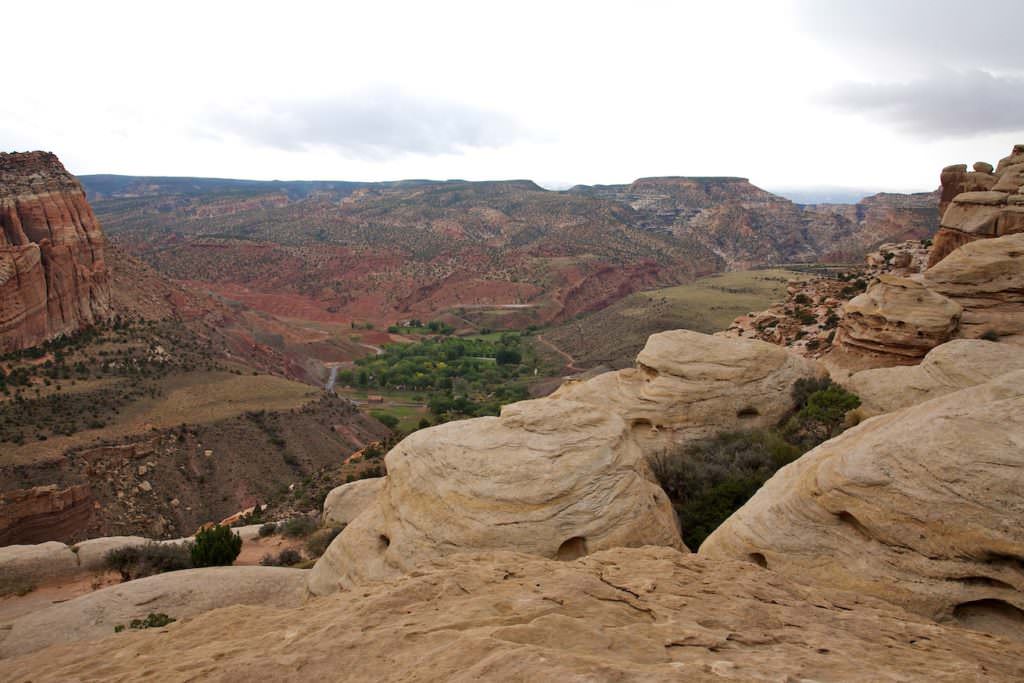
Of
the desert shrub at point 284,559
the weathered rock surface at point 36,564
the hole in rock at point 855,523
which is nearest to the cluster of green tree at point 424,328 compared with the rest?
the desert shrub at point 284,559

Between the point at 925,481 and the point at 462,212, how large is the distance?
179089 millimetres

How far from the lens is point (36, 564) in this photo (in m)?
20.5

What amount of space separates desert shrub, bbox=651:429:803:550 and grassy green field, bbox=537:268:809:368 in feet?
154

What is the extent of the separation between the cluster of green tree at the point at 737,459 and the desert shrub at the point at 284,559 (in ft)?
44.7

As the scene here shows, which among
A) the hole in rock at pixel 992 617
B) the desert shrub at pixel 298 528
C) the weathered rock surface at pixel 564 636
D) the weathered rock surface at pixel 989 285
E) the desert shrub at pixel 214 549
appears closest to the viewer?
the weathered rock surface at pixel 564 636

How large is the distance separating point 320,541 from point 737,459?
1545 centimetres

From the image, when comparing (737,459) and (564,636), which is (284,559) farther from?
(564,636)

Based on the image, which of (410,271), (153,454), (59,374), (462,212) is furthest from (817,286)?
(462,212)

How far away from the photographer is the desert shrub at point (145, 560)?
68.0ft

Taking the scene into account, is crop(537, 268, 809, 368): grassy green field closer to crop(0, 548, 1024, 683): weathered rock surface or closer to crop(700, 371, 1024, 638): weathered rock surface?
crop(700, 371, 1024, 638): weathered rock surface

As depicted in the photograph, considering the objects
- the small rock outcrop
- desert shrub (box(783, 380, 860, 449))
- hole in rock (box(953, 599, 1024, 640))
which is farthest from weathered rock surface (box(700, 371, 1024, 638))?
the small rock outcrop

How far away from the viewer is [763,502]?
483 inches

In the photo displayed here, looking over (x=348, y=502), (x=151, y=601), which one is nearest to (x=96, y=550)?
(x=151, y=601)

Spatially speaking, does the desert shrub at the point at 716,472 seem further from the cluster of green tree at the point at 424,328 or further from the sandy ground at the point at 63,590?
the cluster of green tree at the point at 424,328
